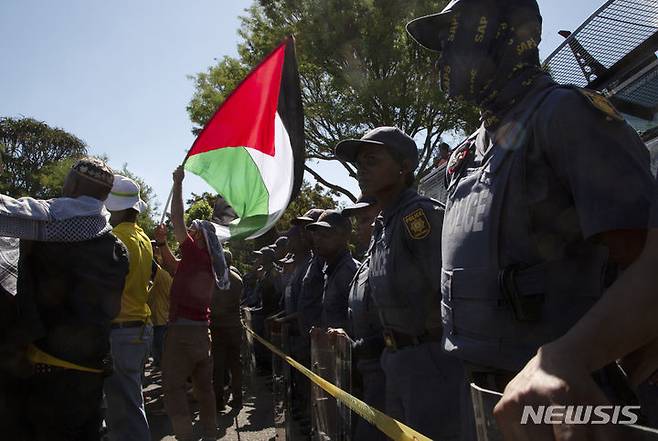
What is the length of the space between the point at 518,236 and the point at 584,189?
38 cm

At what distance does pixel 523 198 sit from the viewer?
1.65 meters

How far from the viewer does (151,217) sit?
131ft

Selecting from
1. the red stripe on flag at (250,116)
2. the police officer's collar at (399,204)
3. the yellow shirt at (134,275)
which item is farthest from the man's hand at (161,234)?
the police officer's collar at (399,204)

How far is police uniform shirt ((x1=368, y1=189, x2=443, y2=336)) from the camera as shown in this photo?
3.12 meters

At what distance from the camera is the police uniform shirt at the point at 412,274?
3.12 metres

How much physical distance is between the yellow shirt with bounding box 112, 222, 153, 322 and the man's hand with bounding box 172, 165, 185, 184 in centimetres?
61

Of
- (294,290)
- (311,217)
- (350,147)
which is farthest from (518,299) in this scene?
(294,290)

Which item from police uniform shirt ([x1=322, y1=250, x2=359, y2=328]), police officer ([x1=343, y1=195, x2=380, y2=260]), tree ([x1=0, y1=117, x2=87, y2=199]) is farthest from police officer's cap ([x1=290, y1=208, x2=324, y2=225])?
tree ([x1=0, y1=117, x2=87, y2=199])

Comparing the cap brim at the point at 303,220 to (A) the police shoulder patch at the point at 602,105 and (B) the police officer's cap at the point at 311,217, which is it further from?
(A) the police shoulder patch at the point at 602,105

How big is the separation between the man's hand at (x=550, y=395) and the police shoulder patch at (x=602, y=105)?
26.2 inches

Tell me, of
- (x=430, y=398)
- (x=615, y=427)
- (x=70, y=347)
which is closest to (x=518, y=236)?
(x=615, y=427)

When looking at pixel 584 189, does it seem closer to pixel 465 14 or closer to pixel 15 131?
A: pixel 465 14

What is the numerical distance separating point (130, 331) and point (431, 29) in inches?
134

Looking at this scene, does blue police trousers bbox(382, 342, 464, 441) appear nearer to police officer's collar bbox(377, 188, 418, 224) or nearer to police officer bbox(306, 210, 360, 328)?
police officer's collar bbox(377, 188, 418, 224)
